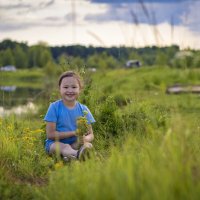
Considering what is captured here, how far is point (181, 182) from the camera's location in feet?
12.1

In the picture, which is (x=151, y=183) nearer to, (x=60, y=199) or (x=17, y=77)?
(x=60, y=199)

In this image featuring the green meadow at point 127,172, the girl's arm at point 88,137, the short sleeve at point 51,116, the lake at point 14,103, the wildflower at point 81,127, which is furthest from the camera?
the lake at point 14,103

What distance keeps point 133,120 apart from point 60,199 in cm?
454

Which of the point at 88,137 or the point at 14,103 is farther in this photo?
the point at 14,103

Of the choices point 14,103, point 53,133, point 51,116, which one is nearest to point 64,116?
point 51,116

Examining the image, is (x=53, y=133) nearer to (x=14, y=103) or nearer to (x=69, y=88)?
(x=69, y=88)

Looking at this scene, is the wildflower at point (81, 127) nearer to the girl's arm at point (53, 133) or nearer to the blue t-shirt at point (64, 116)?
the girl's arm at point (53, 133)

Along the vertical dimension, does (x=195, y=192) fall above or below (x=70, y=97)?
below

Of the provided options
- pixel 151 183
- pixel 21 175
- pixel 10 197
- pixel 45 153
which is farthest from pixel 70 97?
pixel 151 183

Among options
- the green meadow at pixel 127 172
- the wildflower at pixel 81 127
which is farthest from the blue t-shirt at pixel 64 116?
the wildflower at pixel 81 127

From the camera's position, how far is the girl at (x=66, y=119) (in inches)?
275

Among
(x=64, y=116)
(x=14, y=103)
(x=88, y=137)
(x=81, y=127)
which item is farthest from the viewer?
(x=14, y=103)

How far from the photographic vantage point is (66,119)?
7.17 m

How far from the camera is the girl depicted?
22.9 ft
